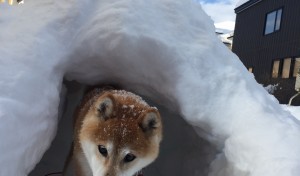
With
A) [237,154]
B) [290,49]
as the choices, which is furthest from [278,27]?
[237,154]

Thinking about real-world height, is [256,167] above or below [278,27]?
below

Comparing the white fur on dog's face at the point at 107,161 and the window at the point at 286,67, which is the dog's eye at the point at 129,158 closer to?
the white fur on dog's face at the point at 107,161

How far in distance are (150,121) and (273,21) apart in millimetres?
20752

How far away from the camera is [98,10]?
4.09m

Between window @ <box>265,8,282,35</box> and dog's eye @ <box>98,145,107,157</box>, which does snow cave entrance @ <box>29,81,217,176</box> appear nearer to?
dog's eye @ <box>98,145,107,157</box>

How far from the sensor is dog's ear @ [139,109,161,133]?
3459 millimetres

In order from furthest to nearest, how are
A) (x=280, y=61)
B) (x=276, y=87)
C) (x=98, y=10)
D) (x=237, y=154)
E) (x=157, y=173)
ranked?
(x=280, y=61), (x=276, y=87), (x=157, y=173), (x=98, y=10), (x=237, y=154)

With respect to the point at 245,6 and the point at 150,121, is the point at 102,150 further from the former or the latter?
the point at 245,6

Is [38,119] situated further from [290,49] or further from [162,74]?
[290,49]

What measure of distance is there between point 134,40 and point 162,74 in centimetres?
46

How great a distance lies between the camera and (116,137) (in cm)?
334

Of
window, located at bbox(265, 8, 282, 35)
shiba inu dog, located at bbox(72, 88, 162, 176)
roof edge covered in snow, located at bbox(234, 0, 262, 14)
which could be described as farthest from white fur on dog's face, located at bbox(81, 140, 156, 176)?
roof edge covered in snow, located at bbox(234, 0, 262, 14)

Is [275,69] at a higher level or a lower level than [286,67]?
lower

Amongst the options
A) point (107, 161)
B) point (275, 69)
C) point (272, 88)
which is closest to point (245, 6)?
point (275, 69)
